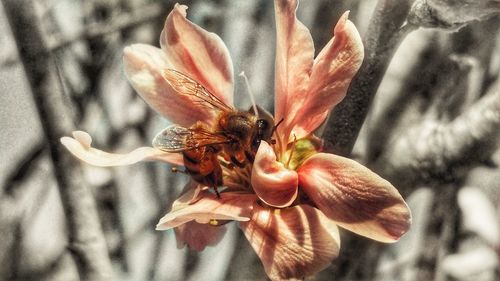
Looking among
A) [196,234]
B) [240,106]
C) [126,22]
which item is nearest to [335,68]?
[196,234]

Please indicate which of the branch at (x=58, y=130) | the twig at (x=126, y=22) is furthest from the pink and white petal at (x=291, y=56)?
the twig at (x=126, y=22)

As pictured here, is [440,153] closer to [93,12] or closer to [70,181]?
[70,181]

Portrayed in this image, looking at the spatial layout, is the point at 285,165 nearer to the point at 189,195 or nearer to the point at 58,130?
the point at 189,195

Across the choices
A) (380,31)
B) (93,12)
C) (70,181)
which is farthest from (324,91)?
(93,12)

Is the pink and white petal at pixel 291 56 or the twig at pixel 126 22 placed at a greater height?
the pink and white petal at pixel 291 56

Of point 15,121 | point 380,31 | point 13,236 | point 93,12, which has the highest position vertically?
point 380,31

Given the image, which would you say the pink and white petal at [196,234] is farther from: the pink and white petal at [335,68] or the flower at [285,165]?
the pink and white petal at [335,68]
